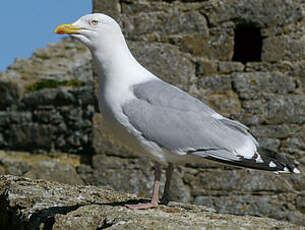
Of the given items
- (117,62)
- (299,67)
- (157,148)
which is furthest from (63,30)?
(299,67)

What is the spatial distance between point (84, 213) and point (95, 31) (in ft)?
3.10

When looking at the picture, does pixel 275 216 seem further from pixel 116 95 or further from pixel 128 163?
pixel 116 95

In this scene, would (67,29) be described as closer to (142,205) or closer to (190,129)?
(190,129)

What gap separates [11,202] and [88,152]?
2.37 metres

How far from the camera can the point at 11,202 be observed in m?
2.86

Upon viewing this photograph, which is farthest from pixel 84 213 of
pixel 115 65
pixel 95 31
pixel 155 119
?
pixel 95 31

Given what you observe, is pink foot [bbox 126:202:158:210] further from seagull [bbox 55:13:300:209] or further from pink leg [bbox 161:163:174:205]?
pink leg [bbox 161:163:174:205]

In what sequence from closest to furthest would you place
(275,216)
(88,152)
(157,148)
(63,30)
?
(157,148) → (63,30) → (275,216) → (88,152)

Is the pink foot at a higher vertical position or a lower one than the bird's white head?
lower

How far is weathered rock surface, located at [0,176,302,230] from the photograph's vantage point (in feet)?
7.89

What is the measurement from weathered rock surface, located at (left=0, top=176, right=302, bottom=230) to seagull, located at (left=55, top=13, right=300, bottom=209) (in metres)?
0.20

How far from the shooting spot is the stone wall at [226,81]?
4.69 metres

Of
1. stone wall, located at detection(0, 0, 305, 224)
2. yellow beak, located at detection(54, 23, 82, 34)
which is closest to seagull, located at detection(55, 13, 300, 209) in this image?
yellow beak, located at detection(54, 23, 82, 34)

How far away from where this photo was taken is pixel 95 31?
288 cm
